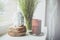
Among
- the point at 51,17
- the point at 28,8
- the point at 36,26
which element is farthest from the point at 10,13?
the point at 51,17

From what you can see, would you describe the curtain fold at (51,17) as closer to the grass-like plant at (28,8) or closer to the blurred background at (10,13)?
the blurred background at (10,13)

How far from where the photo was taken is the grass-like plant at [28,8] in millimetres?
1226

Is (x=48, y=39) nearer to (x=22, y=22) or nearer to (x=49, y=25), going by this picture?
(x=49, y=25)

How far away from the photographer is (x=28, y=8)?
1.23 metres

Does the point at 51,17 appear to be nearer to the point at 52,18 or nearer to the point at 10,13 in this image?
the point at 52,18

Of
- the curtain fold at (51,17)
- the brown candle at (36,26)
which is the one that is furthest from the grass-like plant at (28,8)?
the curtain fold at (51,17)

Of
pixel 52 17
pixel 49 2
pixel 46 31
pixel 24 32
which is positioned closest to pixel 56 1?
pixel 49 2

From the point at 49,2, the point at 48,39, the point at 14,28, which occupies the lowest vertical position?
the point at 48,39

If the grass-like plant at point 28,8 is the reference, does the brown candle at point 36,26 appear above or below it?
below

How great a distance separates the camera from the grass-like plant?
1.23 meters

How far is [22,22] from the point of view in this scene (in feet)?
4.08

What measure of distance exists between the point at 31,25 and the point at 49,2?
1.11 feet

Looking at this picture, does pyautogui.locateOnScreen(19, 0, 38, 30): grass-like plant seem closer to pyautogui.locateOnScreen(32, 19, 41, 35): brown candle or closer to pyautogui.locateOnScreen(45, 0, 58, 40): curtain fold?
pyautogui.locateOnScreen(32, 19, 41, 35): brown candle

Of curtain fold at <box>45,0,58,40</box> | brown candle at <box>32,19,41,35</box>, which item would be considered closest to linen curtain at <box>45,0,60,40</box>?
curtain fold at <box>45,0,58,40</box>
